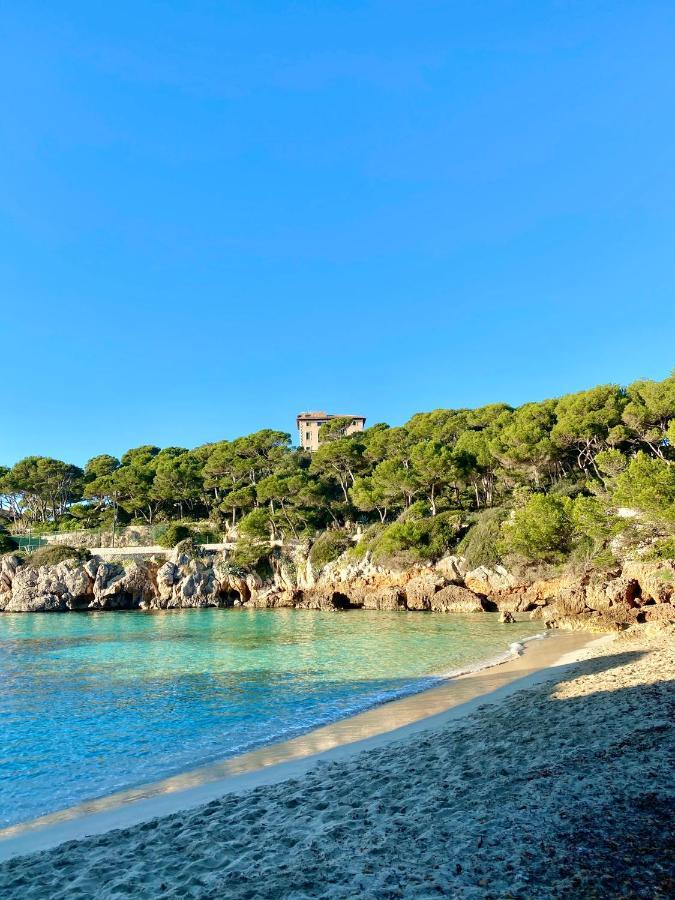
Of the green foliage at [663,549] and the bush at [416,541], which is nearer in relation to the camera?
the green foliage at [663,549]

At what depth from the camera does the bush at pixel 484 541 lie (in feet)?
131

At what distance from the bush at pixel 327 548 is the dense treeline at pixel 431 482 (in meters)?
0.27

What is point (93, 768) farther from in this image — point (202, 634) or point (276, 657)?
point (202, 634)

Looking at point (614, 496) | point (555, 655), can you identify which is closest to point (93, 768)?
point (555, 655)

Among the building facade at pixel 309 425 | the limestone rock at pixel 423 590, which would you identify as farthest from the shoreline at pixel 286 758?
the building facade at pixel 309 425

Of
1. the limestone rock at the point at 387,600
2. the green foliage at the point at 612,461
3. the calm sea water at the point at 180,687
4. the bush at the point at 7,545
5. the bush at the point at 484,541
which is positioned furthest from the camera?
the bush at the point at 7,545

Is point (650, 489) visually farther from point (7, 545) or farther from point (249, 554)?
point (7, 545)

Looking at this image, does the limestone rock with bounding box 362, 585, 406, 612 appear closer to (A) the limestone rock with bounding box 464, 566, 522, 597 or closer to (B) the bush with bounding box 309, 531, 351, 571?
(A) the limestone rock with bounding box 464, 566, 522, 597

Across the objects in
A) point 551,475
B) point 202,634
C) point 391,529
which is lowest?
point 202,634

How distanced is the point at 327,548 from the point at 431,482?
433 inches

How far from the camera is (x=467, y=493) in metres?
56.0

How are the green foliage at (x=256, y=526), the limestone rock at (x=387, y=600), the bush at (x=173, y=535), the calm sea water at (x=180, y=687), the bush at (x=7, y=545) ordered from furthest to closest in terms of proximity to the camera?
the bush at (x=7, y=545)
the bush at (x=173, y=535)
the green foliage at (x=256, y=526)
the limestone rock at (x=387, y=600)
the calm sea water at (x=180, y=687)

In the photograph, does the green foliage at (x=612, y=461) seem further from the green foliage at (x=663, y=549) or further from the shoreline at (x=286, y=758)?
the shoreline at (x=286, y=758)

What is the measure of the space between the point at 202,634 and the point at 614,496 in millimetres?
21309
